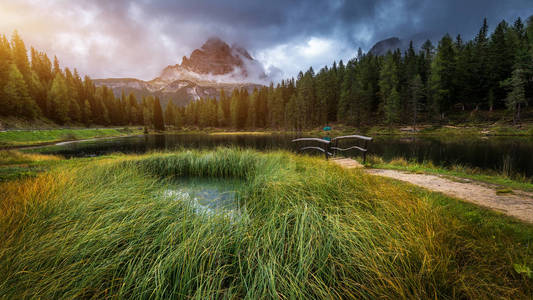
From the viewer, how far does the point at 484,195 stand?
175 inches

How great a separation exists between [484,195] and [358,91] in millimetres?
44352

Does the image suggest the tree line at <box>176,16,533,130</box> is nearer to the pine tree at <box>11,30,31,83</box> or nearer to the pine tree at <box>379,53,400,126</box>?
the pine tree at <box>379,53,400,126</box>

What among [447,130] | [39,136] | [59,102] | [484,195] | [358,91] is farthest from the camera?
[59,102]

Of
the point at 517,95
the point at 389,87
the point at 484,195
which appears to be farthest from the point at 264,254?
the point at 389,87

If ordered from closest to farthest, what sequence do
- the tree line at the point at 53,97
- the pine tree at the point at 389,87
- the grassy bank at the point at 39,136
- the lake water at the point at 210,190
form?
A: the lake water at the point at 210,190
the grassy bank at the point at 39,136
the pine tree at the point at 389,87
the tree line at the point at 53,97

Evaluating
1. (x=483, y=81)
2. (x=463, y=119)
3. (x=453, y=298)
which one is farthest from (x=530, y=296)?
(x=483, y=81)

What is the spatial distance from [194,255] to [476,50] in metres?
62.1

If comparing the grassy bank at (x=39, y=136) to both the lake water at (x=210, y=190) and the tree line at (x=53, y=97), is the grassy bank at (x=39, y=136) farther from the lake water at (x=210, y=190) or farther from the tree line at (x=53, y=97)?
the lake water at (x=210, y=190)

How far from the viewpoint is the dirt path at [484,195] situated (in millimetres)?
3514

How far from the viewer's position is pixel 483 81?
37.4 metres

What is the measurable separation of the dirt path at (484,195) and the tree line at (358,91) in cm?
3995

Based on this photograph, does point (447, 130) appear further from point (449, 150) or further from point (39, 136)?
point (39, 136)

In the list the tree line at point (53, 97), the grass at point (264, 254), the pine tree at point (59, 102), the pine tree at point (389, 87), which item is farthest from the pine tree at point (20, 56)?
the pine tree at point (389, 87)

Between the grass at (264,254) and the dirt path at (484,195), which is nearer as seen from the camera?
the grass at (264,254)
